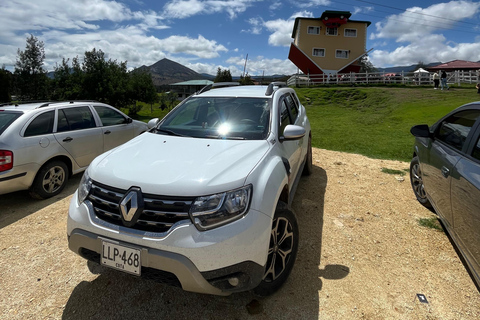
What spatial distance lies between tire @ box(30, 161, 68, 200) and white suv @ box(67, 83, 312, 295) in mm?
2577

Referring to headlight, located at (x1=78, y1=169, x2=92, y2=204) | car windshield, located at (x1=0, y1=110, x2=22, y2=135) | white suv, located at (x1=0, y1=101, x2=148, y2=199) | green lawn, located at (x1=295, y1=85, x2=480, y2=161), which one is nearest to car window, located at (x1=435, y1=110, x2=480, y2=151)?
headlight, located at (x1=78, y1=169, x2=92, y2=204)

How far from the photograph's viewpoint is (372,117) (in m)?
13.6

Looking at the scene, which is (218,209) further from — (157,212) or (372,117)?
(372,117)

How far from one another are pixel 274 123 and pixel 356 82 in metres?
26.8

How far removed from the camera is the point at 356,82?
26.6m

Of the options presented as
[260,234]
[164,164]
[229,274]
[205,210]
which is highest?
[164,164]

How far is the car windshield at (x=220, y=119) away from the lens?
9.61ft

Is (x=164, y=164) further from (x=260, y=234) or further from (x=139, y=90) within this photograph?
(x=139, y=90)

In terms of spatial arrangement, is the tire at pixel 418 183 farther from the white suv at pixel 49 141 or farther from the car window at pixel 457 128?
the white suv at pixel 49 141

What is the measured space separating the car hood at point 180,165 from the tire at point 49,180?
8.03 ft

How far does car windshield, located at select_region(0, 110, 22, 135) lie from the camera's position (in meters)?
3.98

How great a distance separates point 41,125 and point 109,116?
145cm

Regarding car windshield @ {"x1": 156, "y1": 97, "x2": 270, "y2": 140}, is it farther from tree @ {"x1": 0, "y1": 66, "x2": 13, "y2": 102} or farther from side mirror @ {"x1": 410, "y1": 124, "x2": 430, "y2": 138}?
tree @ {"x1": 0, "y1": 66, "x2": 13, "y2": 102}

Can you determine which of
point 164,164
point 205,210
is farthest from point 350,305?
point 164,164
